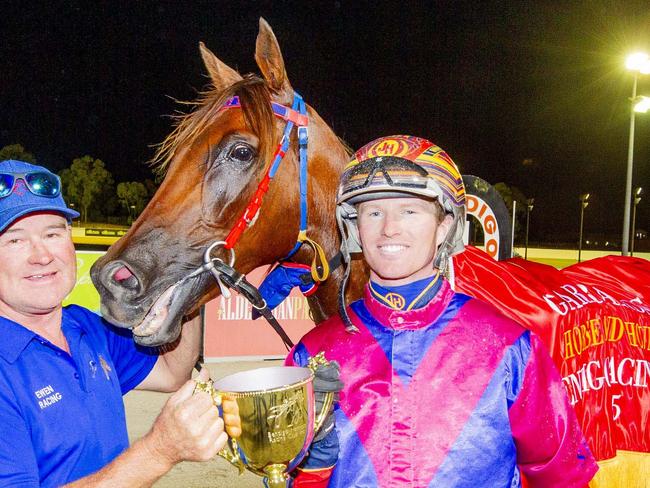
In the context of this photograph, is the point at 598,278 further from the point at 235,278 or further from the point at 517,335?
the point at 235,278

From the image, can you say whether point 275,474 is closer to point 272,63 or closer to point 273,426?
point 273,426

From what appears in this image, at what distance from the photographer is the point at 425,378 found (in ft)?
4.68

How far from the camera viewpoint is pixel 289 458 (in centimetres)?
125

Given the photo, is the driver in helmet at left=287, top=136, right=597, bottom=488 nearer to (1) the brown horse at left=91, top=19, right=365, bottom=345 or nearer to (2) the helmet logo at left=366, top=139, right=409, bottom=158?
(2) the helmet logo at left=366, top=139, right=409, bottom=158

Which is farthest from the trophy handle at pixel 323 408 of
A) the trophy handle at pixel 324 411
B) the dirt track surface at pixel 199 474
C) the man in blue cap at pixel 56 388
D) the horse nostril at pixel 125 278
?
the dirt track surface at pixel 199 474

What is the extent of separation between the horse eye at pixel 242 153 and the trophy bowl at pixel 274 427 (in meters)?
1.04

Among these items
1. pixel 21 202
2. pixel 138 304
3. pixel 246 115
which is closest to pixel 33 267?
pixel 21 202

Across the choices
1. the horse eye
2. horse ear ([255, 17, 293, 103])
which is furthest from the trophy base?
horse ear ([255, 17, 293, 103])

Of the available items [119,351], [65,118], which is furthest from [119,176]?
[119,351]

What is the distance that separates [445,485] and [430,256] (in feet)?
2.06

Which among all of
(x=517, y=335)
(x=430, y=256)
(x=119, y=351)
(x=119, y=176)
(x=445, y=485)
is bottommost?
(x=445, y=485)

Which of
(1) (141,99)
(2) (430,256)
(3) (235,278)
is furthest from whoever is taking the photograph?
(1) (141,99)

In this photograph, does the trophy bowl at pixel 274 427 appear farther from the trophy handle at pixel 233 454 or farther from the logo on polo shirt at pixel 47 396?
the logo on polo shirt at pixel 47 396

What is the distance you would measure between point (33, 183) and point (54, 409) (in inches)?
28.1
